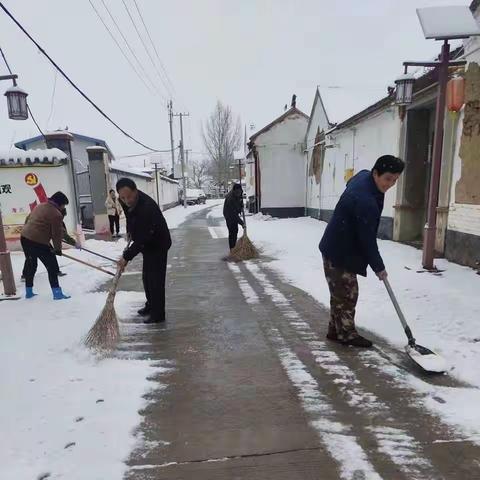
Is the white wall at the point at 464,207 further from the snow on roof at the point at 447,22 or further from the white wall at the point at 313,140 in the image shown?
the white wall at the point at 313,140

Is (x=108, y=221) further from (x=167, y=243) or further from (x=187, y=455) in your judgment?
(x=187, y=455)

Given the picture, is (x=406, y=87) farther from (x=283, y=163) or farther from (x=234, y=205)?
(x=283, y=163)

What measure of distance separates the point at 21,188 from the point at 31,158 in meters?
0.79

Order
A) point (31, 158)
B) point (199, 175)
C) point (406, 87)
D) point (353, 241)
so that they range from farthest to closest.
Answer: point (199, 175) < point (31, 158) < point (406, 87) < point (353, 241)

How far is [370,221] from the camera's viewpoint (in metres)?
3.40

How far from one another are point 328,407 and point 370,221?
1538 mm

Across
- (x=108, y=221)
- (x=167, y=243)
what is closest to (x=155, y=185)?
(x=108, y=221)

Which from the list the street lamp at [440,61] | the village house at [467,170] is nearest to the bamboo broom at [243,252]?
the street lamp at [440,61]

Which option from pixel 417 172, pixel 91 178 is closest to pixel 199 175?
pixel 91 178

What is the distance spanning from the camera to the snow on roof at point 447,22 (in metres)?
5.16

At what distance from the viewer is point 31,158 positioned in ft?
32.7

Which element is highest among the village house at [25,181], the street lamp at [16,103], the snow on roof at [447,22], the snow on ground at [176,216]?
the snow on roof at [447,22]

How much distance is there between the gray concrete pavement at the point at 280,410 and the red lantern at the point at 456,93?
160 inches

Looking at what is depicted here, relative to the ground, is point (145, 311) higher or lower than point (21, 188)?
lower
